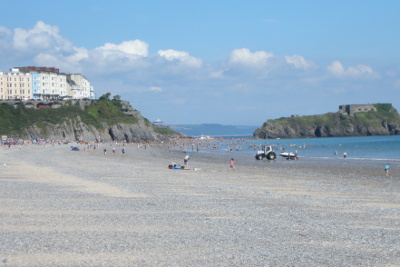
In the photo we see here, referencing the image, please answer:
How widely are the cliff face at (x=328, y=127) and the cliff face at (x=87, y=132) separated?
2812 inches

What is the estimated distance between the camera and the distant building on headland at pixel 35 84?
116000mm

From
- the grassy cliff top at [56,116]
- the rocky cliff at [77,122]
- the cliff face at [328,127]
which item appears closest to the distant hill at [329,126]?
the cliff face at [328,127]

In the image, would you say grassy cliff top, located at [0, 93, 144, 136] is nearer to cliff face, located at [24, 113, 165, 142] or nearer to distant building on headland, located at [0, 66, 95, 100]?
cliff face, located at [24, 113, 165, 142]

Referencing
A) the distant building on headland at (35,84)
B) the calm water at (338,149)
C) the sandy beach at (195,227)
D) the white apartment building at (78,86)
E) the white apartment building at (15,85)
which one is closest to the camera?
the sandy beach at (195,227)

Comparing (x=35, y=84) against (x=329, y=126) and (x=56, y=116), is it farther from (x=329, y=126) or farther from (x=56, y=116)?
(x=329, y=126)

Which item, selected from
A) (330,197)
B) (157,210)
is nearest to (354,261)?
(157,210)

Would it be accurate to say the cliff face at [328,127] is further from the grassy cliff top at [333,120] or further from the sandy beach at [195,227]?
the sandy beach at [195,227]

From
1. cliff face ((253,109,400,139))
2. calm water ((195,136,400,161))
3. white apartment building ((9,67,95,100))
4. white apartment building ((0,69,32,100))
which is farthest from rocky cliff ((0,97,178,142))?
cliff face ((253,109,400,139))

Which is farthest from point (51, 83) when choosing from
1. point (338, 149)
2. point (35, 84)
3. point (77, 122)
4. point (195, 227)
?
point (195, 227)

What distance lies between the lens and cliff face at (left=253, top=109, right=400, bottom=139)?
18675 centimetres

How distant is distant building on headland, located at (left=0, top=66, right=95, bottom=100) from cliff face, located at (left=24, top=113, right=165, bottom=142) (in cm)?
2047

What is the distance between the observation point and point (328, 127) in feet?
620

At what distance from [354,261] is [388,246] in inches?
61.6

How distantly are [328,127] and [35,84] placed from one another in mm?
112539
